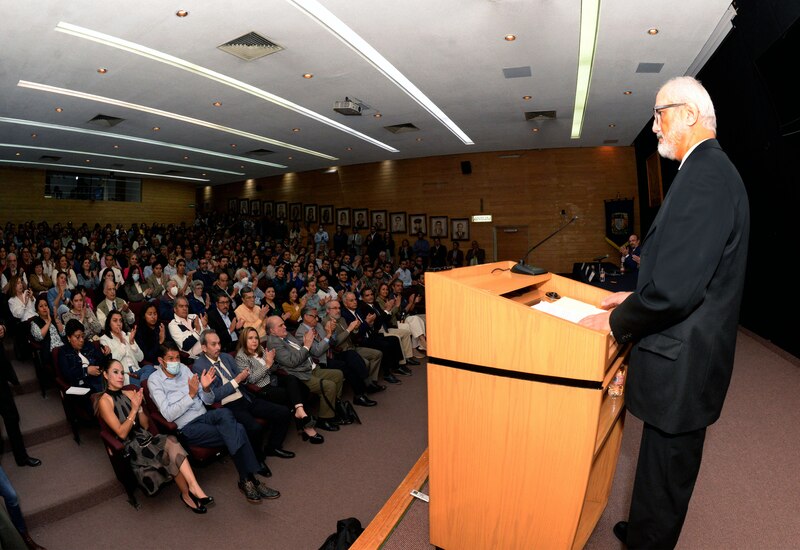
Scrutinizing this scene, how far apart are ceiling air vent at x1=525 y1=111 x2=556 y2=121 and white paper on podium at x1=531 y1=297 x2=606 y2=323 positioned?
8.41 meters

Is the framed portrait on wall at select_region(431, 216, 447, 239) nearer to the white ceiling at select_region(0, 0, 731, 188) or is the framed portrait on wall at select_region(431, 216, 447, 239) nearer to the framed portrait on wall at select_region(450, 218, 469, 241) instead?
the framed portrait on wall at select_region(450, 218, 469, 241)

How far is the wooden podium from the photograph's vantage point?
4.70 ft

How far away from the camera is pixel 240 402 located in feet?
13.3

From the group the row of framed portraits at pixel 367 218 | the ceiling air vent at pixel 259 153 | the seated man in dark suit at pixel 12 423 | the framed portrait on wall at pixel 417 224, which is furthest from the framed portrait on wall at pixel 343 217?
the seated man in dark suit at pixel 12 423

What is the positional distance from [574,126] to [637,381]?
10.3 m

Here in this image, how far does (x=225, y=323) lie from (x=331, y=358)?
5.32ft

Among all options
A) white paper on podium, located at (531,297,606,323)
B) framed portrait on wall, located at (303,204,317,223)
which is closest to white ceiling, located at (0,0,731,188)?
white paper on podium, located at (531,297,606,323)

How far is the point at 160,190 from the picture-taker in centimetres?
2161

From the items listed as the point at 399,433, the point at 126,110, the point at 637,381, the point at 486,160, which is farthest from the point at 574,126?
the point at 637,381

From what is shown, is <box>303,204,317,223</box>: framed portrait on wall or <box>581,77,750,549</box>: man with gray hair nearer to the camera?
<box>581,77,750,549</box>: man with gray hair

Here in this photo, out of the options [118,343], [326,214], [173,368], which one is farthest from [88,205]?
[173,368]

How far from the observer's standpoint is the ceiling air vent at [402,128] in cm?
1043

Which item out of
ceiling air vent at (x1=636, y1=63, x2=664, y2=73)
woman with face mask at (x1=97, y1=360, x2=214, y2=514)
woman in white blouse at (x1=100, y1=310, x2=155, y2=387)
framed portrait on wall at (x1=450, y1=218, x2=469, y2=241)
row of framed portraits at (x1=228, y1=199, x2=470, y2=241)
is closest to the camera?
woman with face mask at (x1=97, y1=360, x2=214, y2=514)

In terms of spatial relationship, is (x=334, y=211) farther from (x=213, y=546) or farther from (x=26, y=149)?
(x=213, y=546)
